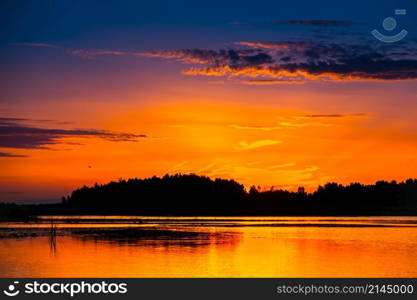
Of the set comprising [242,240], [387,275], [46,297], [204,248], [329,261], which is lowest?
[46,297]

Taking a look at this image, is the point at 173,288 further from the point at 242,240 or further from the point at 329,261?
the point at 242,240

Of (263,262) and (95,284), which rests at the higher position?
(263,262)

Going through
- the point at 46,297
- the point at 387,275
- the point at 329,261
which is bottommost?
the point at 46,297

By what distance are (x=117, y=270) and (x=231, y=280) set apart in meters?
9.80

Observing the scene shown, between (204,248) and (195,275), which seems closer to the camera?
(195,275)

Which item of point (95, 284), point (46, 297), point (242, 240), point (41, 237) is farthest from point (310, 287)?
point (41, 237)

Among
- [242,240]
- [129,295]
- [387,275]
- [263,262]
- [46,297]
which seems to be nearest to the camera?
[46,297]

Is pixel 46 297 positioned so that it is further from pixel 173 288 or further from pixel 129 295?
pixel 173 288

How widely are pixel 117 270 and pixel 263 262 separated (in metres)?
12.6

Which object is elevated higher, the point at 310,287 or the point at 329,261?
the point at 329,261

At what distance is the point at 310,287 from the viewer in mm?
39125

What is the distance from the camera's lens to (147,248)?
65.0 m

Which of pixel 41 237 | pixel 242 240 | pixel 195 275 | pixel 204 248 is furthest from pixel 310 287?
pixel 41 237

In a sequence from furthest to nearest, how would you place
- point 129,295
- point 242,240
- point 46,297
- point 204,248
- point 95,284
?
1. point 242,240
2. point 204,248
3. point 95,284
4. point 129,295
5. point 46,297
